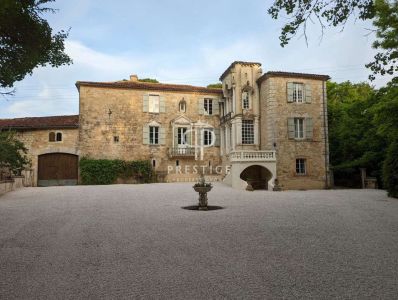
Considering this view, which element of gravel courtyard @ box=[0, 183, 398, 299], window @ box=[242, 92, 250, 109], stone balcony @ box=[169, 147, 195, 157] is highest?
window @ box=[242, 92, 250, 109]

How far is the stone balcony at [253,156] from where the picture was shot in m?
20.8

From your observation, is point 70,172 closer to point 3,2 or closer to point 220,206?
point 220,206

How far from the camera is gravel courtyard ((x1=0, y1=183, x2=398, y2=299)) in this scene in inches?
160

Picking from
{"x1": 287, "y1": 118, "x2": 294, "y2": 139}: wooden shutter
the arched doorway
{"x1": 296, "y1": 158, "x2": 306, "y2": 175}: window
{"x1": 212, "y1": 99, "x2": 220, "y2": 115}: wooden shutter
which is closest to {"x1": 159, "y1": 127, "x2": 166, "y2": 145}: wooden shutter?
{"x1": 212, "y1": 99, "x2": 220, "y2": 115}: wooden shutter

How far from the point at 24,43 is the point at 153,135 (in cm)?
1692

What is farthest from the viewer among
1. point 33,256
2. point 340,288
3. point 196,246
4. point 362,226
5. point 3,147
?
point 3,147

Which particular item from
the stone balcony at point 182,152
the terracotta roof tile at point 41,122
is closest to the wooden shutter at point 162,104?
the stone balcony at point 182,152

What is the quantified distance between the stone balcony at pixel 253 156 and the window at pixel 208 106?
7309 mm

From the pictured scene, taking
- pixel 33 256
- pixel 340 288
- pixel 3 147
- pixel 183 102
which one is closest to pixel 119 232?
pixel 33 256

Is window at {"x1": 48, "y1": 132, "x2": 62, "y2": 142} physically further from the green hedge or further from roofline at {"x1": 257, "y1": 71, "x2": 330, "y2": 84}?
roofline at {"x1": 257, "y1": 71, "x2": 330, "y2": 84}

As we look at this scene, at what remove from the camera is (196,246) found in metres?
6.18

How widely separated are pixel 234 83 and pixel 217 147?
19.1 feet

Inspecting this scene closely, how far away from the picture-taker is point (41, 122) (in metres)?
24.6

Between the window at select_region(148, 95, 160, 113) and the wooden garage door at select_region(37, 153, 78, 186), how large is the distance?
268 inches
